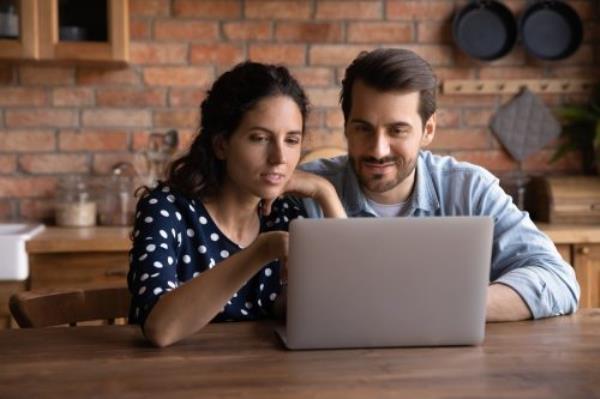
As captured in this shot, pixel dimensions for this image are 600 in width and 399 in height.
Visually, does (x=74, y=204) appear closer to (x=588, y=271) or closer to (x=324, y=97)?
(x=324, y=97)

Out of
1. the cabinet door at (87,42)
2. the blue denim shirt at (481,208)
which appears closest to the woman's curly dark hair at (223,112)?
the blue denim shirt at (481,208)

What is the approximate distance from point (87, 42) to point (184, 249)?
1560 millimetres

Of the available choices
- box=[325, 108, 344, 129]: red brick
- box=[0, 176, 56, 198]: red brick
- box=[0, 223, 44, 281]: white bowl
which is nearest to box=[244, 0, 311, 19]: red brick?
box=[325, 108, 344, 129]: red brick

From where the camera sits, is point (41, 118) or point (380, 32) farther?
point (380, 32)

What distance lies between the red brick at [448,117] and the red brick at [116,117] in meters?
1.14

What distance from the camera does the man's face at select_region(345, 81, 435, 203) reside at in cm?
186

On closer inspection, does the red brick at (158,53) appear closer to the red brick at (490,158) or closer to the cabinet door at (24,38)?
the cabinet door at (24,38)

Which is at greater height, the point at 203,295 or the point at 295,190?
the point at 295,190

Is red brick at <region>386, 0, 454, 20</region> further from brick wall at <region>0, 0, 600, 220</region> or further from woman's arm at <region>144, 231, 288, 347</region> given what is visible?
woman's arm at <region>144, 231, 288, 347</region>

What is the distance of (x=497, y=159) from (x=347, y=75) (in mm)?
1710

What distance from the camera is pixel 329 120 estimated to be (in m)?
3.44

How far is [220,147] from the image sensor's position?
1842 millimetres

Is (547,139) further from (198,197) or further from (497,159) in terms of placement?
(198,197)

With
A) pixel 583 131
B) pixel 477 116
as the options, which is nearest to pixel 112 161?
pixel 477 116
